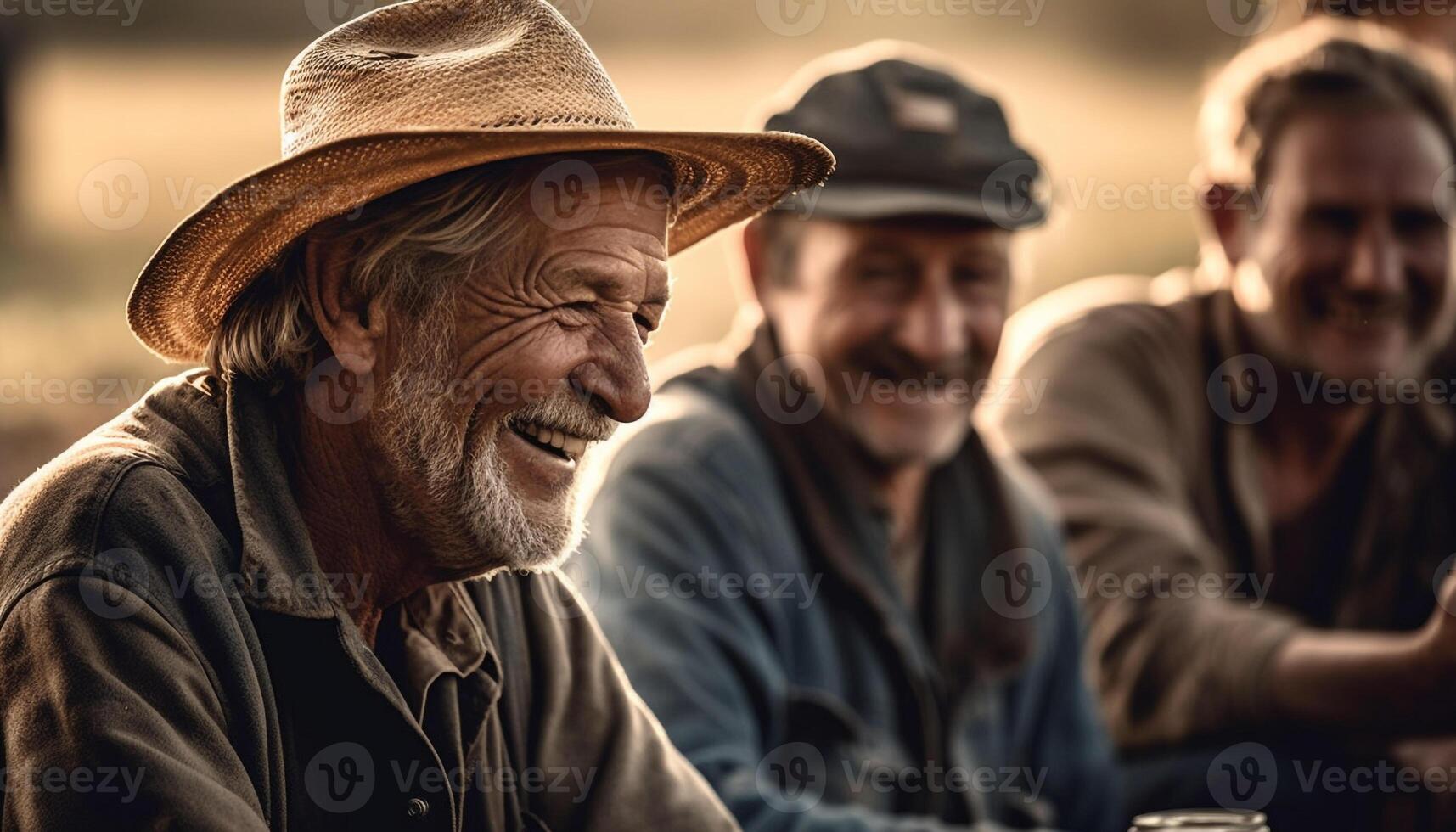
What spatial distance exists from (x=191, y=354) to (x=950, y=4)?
12.1m

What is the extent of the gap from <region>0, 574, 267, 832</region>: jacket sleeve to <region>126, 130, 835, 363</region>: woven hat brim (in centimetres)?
54

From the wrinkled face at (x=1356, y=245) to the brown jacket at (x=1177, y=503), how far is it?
20cm

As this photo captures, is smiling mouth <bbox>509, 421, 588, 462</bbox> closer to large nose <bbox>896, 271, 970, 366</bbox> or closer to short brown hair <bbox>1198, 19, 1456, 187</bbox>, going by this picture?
large nose <bbox>896, 271, 970, 366</bbox>

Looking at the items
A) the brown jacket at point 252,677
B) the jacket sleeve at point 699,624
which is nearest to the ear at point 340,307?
the brown jacket at point 252,677

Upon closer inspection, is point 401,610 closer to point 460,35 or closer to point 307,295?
point 307,295

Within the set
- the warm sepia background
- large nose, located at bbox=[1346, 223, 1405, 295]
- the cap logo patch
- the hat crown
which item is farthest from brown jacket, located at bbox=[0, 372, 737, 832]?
the warm sepia background

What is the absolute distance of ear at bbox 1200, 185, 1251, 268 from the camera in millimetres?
5633

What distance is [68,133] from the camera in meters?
12.8

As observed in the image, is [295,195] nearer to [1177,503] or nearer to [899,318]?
[899,318]

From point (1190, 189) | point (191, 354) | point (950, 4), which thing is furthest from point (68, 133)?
point (191, 354)

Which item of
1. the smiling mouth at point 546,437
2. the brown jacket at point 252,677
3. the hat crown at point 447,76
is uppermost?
the hat crown at point 447,76

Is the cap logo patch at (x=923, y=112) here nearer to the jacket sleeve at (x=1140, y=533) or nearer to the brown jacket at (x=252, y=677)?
the jacket sleeve at (x=1140, y=533)

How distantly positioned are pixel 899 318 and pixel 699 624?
100cm

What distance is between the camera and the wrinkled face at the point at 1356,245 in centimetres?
525
